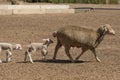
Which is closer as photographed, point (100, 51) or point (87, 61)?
point (87, 61)

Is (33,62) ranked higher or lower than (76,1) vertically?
higher

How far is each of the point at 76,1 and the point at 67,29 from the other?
58.7 m

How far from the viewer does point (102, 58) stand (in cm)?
1600

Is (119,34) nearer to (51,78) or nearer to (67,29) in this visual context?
(67,29)

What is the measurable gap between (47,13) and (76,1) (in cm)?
3324

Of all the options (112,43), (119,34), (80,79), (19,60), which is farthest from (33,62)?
(119,34)

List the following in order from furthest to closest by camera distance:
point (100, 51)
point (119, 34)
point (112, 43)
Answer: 1. point (119, 34)
2. point (112, 43)
3. point (100, 51)

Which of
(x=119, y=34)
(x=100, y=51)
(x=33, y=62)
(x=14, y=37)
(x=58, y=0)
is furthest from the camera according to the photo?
(x=58, y=0)

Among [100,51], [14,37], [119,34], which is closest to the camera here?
[100,51]

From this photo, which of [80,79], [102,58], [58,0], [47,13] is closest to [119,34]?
[102,58]

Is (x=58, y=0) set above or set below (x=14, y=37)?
below

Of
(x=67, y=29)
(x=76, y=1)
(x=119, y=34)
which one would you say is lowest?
(x=76, y=1)

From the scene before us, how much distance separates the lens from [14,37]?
72.4 ft

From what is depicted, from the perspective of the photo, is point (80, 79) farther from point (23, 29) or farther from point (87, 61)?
point (23, 29)
